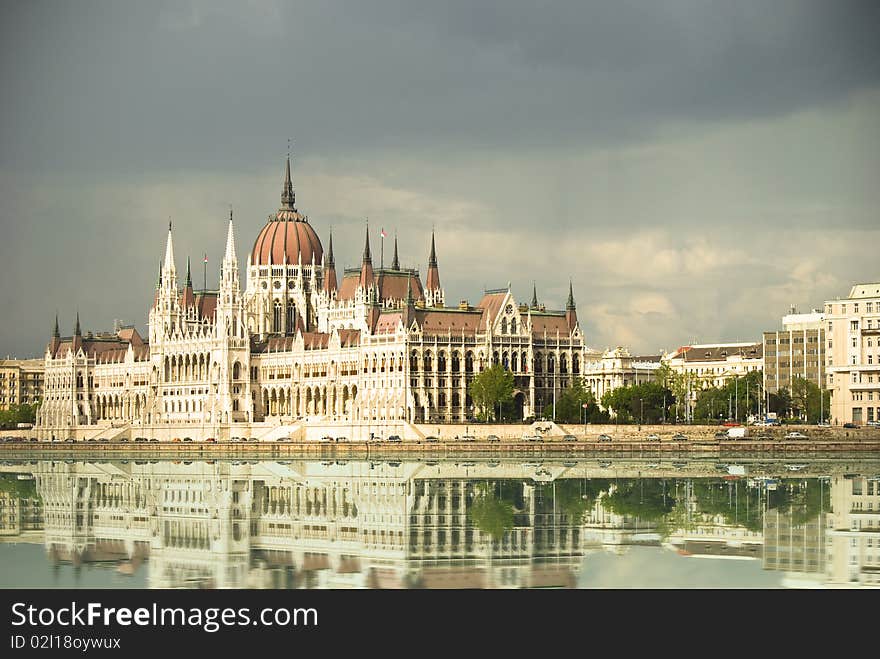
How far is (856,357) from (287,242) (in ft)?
226

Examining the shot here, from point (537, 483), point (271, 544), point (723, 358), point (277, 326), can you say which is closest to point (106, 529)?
point (271, 544)

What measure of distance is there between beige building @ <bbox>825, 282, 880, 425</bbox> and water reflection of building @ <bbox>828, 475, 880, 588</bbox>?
158 ft

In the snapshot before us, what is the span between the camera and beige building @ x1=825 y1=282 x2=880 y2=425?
113125 millimetres

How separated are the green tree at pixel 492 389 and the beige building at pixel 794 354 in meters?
27.7

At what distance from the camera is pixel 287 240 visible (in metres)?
164

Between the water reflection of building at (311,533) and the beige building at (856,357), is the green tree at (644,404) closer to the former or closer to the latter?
the beige building at (856,357)

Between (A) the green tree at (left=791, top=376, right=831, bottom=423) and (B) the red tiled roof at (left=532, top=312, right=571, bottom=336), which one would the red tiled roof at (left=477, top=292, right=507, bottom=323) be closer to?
(B) the red tiled roof at (left=532, top=312, right=571, bottom=336)

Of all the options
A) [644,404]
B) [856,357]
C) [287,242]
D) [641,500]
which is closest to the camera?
[641,500]

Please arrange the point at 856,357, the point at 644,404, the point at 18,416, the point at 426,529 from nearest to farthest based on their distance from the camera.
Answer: the point at 426,529, the point at 856,357, the point at 644,404, the point at 18,416

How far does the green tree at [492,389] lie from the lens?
398 feet

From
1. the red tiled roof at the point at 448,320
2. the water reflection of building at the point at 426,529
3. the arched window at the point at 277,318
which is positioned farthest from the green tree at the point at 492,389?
the water reflection of building at the point at 426,529

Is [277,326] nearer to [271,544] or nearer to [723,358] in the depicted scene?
[723,358]

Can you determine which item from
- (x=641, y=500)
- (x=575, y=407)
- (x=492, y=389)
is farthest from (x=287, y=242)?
(x=641, y=500)

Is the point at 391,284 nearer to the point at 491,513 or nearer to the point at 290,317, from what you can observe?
the point at 290,317
